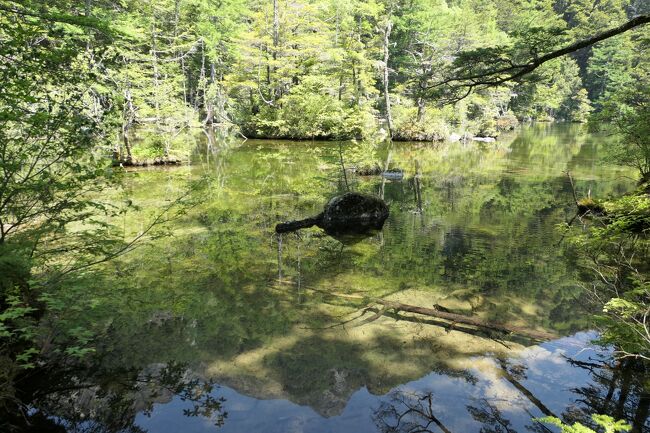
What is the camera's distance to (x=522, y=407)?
4090mm

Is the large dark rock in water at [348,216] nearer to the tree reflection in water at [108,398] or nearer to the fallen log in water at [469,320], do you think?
the fallen log in water at [469,320]

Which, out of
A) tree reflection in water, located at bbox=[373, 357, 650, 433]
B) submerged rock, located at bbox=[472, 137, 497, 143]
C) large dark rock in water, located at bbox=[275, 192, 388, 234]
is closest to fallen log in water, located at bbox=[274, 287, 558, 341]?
tree reflection in water, located at bbox=[373, 357, 650, 433]

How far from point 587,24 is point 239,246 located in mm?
78063

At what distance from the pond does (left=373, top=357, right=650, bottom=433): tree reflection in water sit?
0.06 ft

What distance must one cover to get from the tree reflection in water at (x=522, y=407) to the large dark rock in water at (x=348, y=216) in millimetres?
5934

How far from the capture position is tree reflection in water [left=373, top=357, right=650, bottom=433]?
383cm

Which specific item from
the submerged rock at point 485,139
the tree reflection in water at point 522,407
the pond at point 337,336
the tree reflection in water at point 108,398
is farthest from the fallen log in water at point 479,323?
the submerged rock at point 485,139

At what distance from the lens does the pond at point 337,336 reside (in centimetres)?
402

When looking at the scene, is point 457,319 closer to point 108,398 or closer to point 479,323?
point 479,323

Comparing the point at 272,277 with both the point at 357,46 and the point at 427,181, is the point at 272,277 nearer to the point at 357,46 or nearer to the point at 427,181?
the point at 427,181

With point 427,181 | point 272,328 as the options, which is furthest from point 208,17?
point 272,328

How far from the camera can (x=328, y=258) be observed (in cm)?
819

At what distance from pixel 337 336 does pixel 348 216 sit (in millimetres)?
5087

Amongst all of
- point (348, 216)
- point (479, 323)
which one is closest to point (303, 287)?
point (479, 323)
